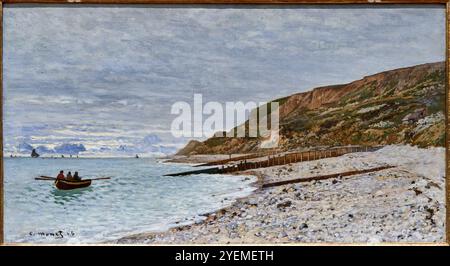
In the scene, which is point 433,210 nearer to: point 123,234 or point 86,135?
point 123,234

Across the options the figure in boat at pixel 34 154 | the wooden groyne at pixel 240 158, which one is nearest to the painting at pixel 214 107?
the figure in boat at pixel 34 154

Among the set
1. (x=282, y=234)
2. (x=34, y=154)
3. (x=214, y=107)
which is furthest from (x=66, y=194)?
(x=282, y=234)

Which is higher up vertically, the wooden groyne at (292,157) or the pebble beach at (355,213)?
the wooden groyne at (292,157)

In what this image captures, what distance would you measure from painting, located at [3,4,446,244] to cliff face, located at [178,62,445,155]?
0.01 meters

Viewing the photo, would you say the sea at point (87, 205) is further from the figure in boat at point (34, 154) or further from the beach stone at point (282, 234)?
the beach stone at point (282, 234)

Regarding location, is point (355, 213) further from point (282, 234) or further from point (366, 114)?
point (366, 114)

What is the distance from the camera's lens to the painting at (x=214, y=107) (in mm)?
4418

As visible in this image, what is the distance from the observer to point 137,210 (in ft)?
14.6

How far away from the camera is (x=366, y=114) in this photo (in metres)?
4.49

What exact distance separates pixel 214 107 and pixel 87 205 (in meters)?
1.53

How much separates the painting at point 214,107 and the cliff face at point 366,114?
0.01 m

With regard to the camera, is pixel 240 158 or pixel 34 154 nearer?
pixel 34 154
